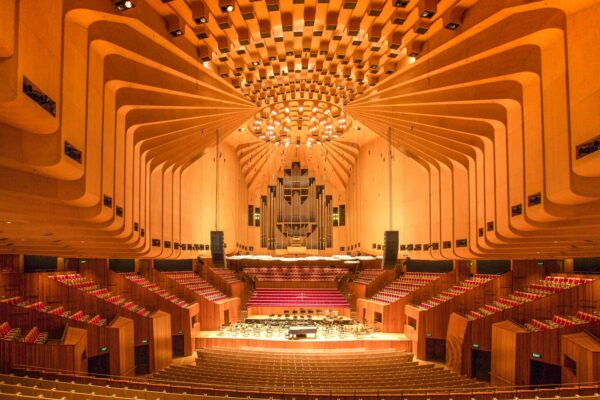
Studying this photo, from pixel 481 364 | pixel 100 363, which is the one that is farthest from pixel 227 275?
pixel 481 364

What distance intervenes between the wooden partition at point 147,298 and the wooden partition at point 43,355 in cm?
502

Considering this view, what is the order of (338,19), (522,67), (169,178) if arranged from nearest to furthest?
(522,67) < (338,19) < (169,178)

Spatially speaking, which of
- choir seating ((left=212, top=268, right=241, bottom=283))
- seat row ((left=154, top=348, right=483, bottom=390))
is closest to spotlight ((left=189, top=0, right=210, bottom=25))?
seat row ((left=154, top=348, right=483, bottom=390))

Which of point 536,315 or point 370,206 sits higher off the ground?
point 370,206

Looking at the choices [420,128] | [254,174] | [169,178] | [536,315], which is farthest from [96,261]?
[536,315]

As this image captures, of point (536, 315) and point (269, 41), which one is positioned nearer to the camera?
point (269, 41)

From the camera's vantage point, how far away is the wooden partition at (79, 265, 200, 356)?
14297 mm

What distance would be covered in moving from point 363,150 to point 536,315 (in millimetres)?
10554

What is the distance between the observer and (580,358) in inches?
323

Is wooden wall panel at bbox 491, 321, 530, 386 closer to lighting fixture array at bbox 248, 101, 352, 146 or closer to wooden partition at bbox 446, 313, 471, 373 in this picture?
wooden partition at bbox 446, 313, 471, 373

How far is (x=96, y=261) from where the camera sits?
1456cm

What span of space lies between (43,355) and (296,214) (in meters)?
15.0

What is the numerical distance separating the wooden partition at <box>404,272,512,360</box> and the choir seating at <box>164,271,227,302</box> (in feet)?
24.5

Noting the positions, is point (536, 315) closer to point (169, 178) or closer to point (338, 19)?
point (338, 19)
